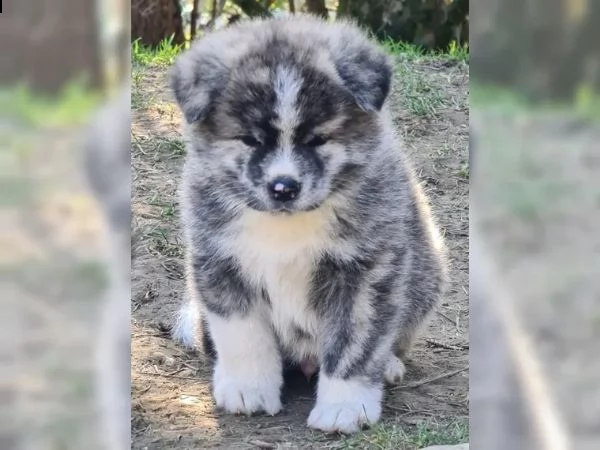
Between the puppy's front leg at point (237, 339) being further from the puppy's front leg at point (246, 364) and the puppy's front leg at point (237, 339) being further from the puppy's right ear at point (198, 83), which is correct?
the puppy's right ear at point (198, 83)

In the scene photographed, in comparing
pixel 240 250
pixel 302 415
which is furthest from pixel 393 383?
pixel 240 250

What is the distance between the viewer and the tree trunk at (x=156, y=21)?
400 centimetres

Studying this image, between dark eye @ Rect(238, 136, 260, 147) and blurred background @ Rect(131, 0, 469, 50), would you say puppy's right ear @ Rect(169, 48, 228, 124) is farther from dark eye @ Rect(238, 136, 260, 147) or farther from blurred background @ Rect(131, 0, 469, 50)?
blurred background @ Rect(131, 0, 469, 50)

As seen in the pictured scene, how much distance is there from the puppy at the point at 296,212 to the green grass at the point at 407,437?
0.05 m

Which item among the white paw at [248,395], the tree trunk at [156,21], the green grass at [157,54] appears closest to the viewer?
the white paw at [248,395]

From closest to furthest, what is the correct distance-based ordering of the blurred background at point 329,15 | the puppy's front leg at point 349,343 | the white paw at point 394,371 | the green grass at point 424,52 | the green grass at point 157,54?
the puppy's front leg at point 349,343 < the white paw at point 394,371 < the blurred background at point 329,15 < the green grass at point 157,54 < the green grass at point 424,52

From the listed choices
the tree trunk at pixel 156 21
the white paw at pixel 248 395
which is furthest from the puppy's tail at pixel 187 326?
the tree trunk at pixel 156 21

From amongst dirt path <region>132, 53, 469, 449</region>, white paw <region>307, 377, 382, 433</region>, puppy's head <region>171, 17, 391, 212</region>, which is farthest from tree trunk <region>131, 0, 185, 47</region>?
white paw <region>307, 377, 382, 433</region>

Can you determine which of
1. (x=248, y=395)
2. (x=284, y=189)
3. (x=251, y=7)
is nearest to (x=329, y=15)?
(x=251, y=7)

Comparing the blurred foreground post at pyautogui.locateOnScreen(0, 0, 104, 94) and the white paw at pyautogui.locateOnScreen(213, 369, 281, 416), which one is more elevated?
the blurred foreground post at pyautogui.locateOnScreen(0, 0, 104, 94)

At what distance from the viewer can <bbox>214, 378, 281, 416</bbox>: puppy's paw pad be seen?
2543mm

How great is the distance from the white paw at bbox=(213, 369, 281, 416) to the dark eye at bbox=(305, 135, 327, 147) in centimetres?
72

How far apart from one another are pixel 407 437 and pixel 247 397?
18.3 inches

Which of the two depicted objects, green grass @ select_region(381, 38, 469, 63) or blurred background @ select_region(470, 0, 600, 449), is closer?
blurred background @ select_region(470, 0, 600, 449)
